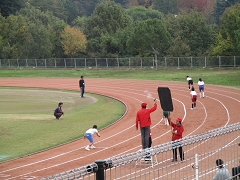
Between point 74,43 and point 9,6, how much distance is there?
26.8m

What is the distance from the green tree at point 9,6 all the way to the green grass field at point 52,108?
3429 centimetres

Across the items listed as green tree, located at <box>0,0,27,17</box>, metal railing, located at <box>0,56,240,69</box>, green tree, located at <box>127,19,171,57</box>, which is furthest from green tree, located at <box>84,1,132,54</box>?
green tree, located at <box>0,0,27,17</box>

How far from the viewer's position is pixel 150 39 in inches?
2709

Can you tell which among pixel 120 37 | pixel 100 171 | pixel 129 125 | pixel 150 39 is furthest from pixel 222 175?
pixel 120 37

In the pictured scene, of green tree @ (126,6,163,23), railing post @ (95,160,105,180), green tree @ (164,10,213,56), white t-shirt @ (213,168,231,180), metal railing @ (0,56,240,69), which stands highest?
green tree @ (126,6,163,23)

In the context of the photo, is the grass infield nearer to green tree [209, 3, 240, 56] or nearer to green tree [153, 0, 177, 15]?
green tree [209, 3, 240, 56]

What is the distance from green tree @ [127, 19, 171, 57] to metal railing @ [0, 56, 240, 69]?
58.0 inches

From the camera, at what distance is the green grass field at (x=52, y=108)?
1011 inches

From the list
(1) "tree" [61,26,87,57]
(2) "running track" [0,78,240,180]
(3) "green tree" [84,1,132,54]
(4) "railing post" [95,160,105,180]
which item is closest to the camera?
(4) "railing post" [95,160,105,180]

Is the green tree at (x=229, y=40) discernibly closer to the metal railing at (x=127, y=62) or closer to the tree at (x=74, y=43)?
the metal railing at (x=127, y=62)

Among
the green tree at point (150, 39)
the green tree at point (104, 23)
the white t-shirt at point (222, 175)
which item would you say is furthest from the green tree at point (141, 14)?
the white t-shirt at point (222, 175)


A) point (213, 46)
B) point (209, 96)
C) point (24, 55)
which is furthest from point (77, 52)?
point (209, 96)

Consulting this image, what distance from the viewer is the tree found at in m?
79.6

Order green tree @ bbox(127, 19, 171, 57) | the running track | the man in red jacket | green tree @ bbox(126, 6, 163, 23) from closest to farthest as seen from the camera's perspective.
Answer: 1. the man in red jacket
2. the running track
3. green tree @ bbox(127, 19, 171, 57)
4. green tree @ bbox(126, 6, 163, 23)
